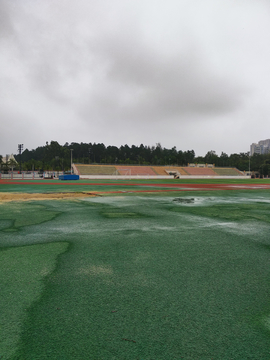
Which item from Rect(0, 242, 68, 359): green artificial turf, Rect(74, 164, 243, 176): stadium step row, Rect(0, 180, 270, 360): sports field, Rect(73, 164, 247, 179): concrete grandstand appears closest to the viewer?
Rect(0, 180, 270, 360): sports field

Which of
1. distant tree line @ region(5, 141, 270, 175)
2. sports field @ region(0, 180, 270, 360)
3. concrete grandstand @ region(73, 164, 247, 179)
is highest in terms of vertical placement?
distant tree line @ region(5, 141, 270, 175)

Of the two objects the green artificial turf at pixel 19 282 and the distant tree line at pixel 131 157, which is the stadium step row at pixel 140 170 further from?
the green artificial turf at pixel 19 282

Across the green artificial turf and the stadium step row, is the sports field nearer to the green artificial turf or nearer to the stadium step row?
the green artificial turf

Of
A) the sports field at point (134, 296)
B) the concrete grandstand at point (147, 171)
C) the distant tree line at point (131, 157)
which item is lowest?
the sports field at point (134, 296)

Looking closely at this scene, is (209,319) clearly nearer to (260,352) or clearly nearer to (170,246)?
(260,352)

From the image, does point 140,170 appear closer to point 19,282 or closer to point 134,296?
point 19,282

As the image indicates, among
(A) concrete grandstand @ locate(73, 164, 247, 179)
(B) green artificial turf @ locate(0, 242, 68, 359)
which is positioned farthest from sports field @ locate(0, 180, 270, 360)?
(A) concrete grandstand @ locate(73, 164, 247, 179)

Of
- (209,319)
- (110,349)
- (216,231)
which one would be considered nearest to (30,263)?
(110,349)

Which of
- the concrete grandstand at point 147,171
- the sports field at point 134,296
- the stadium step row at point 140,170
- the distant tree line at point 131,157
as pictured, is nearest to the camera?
the sports field at point 134,296

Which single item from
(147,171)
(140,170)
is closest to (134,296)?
(140,170)

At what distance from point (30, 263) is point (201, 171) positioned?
331 feet

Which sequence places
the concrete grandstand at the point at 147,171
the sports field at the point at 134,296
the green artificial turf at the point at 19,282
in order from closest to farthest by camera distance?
the sports field at the point at 134,296 < the green artificial turf at the point at 19,282 < the concrete grandstand at the point at 147,171

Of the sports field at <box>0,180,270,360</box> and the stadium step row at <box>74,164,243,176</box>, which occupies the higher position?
the stadium step row at <box>74,164,243,176</box>

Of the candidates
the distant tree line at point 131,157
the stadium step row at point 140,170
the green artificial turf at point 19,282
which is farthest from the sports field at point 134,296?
the distant tree line at point 131,157
